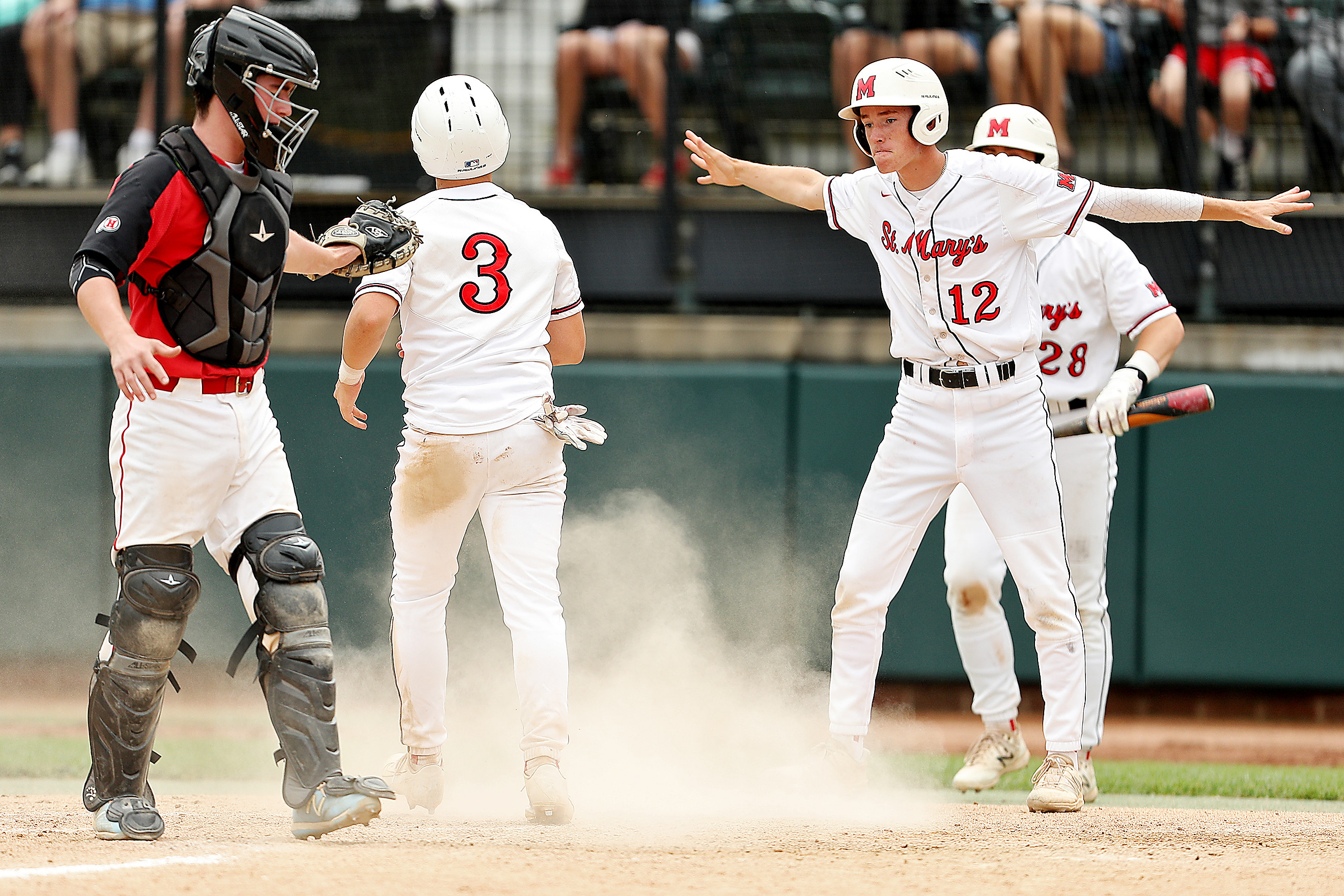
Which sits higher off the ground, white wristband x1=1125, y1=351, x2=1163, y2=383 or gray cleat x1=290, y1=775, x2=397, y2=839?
white wristband x1=1125, y1=351, x2=1163, y2=383

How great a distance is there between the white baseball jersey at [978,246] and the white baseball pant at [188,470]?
6.39 feet

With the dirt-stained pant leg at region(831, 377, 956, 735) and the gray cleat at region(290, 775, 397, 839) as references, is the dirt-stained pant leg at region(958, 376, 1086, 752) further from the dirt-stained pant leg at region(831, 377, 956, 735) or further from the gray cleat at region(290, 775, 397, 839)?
the gray cleat at region(290, 775, 397, 839)

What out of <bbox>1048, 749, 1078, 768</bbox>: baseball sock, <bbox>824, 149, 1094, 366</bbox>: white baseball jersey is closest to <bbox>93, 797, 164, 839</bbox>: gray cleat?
<bbox>824, 149, 1094, 366</bbox>: white baseball jersey

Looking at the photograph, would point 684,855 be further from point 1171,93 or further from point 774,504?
point 1171,93

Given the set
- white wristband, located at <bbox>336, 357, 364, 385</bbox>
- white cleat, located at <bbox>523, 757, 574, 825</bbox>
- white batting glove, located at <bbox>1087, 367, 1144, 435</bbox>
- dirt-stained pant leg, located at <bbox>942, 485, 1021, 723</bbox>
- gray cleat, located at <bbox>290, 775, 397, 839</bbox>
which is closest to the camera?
gray cleat, located at <bbox>290, 775, 397, 839</bbox>

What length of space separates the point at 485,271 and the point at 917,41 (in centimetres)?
441

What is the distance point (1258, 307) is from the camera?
768cm

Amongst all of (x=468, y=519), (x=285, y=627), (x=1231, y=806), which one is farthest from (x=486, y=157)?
(x=1231, y=806)

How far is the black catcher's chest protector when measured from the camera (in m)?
3.72

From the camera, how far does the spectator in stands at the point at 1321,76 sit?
25.4ft

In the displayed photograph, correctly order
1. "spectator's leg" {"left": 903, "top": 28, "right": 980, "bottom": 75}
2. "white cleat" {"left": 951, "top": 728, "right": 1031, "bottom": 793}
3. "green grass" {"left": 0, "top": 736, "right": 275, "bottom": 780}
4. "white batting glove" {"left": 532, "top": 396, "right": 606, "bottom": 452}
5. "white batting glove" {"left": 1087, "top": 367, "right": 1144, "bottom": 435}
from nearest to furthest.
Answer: "white batting glove" {"left": 532, "top": 396, "right": 606, "bottom": 452} < "white batting glove" {"left": 1087, "top": 367, "right": 1144, "bottom": 435} < "white cleat" {"left": 951, "top": 728, "right": 1031, "bottom": 793} < "green grass" {"left": 0, "top": 736, "right": 275, "bottom": 780} < "spectator's leg" {"left": 903, "top": 28, "right": 980, "bottom": 75}

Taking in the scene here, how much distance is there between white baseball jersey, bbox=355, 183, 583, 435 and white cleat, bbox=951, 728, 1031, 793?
208cm

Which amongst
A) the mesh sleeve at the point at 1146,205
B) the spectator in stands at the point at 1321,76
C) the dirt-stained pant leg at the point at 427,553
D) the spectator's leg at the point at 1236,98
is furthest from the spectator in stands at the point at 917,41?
the dirt-stained pant leg at the point at 427,553

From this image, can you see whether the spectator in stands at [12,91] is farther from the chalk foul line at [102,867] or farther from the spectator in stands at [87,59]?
the chalk foul line at [102,867]
